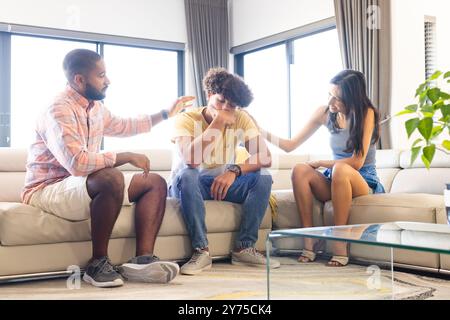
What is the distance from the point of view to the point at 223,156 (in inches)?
103

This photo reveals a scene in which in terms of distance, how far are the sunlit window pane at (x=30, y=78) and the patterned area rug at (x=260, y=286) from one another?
2973 millimetres

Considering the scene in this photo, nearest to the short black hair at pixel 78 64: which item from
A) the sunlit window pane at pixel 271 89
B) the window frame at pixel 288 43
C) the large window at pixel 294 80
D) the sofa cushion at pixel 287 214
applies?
the sofa cushion at pixel 287 214

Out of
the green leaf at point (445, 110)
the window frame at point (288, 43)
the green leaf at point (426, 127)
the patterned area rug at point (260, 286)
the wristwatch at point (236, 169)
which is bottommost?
the patterned area rug at point (260, 286)

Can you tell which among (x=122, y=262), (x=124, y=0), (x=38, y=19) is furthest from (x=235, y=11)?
(x=122, y=262)

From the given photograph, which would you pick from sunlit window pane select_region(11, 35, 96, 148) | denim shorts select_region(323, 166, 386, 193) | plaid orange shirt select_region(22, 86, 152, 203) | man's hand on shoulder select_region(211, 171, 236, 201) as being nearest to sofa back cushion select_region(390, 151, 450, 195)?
denim shorts select_region(323, 166, 386, 193)

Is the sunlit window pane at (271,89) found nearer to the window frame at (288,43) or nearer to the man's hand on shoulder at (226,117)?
the window frame at (288,43)

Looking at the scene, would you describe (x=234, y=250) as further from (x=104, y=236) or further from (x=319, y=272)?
(x=319, y=272)

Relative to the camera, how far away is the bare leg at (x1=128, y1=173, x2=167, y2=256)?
2.23 meters

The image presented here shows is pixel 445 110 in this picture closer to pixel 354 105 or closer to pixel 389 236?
pixel 389 236

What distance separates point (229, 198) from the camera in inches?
102

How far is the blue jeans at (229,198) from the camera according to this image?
2.38 m

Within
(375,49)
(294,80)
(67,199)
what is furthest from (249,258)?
(294,80)

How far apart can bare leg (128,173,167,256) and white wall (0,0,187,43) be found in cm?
312
